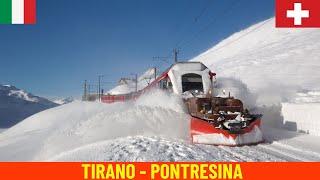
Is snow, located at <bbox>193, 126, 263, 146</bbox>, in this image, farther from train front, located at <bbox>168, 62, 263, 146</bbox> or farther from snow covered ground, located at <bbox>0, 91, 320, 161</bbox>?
snow covered ground, located at <bbox>0, 91, 320, 161</bbox>

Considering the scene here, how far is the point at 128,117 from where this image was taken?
16.2 metres

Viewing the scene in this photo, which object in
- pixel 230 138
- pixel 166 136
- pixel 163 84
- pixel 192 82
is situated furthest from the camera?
pixel 163 84

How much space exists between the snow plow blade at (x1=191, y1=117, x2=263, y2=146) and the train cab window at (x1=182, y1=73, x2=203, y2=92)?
6004mm

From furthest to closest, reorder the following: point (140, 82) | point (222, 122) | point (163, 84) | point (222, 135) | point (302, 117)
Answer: point (140, 82), point (163, 84), point (302, 117), point (222, 122), point (222, 135)

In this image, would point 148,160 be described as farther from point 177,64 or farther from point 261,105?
point 261,105

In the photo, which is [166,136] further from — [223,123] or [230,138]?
[230,138]

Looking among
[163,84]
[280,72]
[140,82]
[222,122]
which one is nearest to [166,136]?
[222,122]

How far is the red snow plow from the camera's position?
42.3 feet

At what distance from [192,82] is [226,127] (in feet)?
21.6

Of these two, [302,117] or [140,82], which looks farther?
[140,82]

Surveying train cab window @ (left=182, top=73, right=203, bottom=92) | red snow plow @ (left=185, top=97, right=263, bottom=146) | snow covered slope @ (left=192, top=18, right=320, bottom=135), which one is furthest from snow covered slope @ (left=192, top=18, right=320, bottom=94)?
red snow plow @ (left=185, top=97, right=263, bottom=146)

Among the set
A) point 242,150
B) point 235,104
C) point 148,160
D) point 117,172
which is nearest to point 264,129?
point 235,104

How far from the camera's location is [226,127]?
13.3 metres

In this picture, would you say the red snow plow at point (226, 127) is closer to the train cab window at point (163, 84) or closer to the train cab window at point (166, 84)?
the train cab window at point (166, 84)
